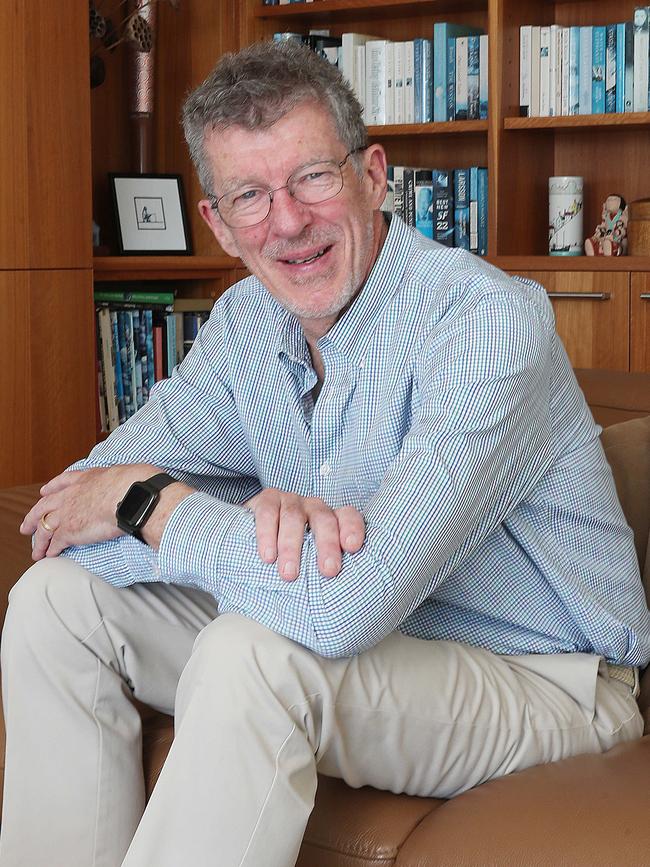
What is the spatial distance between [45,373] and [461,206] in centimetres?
129

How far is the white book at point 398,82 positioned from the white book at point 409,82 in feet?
0.03

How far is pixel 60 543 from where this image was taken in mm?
1604

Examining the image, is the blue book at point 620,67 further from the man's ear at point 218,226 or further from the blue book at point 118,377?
the man's ear at point 218,226

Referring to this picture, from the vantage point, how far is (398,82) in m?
3.45

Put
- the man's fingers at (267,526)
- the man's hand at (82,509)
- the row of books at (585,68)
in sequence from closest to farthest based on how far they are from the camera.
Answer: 1. the man's fingers at (267,526)
2. the man's hand at (82,509)
3. the row of books at (585,68)

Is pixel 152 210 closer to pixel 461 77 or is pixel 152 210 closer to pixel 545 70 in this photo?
pixel 461 77

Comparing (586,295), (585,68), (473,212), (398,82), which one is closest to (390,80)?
(398,82)

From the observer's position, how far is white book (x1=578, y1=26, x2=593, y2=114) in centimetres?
318

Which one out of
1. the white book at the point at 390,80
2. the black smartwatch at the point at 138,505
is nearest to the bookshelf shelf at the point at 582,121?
the white book at the point at 390,80

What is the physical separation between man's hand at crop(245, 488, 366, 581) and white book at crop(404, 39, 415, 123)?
235cm

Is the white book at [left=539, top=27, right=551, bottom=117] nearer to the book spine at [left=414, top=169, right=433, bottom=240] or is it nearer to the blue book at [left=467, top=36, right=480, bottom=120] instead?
the blue book at [left=467, top=36, right=480, bottom=120]

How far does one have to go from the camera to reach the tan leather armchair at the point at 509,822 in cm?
117

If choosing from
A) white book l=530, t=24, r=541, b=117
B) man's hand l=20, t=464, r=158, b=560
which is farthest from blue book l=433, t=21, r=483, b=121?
man's hand l=20, t=464, r=158, b=560

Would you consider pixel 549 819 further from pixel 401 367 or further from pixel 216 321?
pixel 216 321
